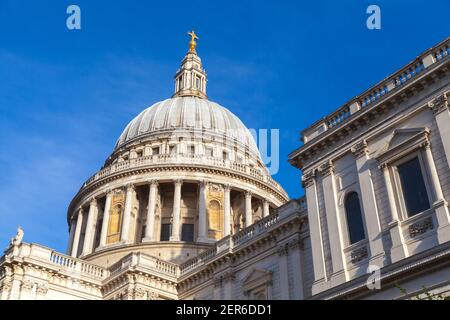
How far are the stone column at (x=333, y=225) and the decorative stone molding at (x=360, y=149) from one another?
141cm

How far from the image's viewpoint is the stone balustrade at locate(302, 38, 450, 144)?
74.1 ft

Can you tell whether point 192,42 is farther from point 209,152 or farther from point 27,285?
point 27,285

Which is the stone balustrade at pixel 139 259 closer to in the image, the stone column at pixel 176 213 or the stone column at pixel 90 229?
Result: the stone column at pixel 176 213

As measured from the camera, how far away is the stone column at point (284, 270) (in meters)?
29.0

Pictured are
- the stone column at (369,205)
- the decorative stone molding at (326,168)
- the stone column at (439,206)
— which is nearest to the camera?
the stone column at (439,206)

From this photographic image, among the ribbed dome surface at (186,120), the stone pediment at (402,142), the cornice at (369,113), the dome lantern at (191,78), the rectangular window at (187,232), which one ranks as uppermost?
the dome lantern at (191,78)

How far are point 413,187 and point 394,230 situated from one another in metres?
1.91

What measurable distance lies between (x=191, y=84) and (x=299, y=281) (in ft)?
148

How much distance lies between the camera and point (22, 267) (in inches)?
1336

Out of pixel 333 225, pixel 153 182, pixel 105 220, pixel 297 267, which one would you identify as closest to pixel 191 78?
pixel 153 182

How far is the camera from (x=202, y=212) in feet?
161

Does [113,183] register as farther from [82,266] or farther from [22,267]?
[22,267]

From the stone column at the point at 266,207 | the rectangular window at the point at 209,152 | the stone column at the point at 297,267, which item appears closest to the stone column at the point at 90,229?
the rectangular window at the point at 209,152
